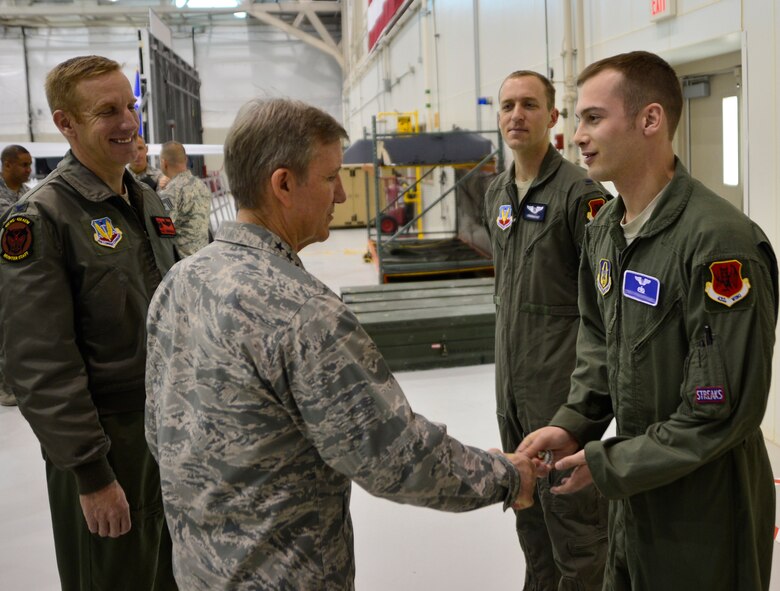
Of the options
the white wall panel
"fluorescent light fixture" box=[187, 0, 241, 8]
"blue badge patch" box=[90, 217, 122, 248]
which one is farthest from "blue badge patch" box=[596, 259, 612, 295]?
the white wall panel

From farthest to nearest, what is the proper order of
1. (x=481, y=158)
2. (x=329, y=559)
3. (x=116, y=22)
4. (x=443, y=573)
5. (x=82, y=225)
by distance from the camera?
(x=116, y=22) → (x=481, y=158) → (x=443, y=573) → (x=82, y=225) → (x=329, y=559)

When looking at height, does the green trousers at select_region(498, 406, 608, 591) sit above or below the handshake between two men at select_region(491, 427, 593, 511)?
below

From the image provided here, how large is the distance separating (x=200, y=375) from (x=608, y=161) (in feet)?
3.19

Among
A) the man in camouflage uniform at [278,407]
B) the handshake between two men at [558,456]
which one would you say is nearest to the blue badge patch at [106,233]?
the man in camouflage uniform at [278,407]

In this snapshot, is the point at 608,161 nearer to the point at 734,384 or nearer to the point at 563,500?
the point at 734,384

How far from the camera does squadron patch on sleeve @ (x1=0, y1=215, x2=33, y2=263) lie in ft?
6.15

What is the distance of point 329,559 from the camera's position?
1.32m

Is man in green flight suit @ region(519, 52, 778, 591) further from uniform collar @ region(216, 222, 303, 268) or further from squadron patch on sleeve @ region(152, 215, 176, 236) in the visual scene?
squadron patch on sleeve @ region(152, 215, 176, 236)

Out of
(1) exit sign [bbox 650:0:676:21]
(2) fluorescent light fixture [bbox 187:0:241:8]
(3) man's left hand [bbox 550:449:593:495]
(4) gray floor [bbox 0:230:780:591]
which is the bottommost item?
(4) gray floor [bbox 0:230:780:591]

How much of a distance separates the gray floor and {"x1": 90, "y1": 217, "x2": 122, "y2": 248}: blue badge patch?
1.73m

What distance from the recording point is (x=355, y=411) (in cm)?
120

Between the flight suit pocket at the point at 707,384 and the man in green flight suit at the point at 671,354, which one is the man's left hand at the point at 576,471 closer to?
the man in green flight suit at the point at 671,354

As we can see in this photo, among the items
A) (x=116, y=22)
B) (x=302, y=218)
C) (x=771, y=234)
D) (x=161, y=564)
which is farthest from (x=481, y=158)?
(x=116, y=22)

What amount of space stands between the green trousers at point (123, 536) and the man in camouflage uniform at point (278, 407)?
76 cm
